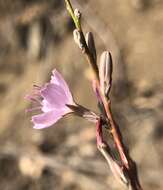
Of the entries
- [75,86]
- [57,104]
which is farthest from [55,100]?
[75,86]

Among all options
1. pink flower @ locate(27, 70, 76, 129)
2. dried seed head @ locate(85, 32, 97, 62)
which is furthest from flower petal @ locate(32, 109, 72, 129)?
dried seed head @ locate(85, 32, 97, 62)

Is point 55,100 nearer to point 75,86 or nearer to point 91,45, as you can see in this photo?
point 91,45

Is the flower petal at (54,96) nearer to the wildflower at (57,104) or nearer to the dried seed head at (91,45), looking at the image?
the wildflower at (57,104)

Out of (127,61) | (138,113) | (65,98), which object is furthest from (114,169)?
(127,61)

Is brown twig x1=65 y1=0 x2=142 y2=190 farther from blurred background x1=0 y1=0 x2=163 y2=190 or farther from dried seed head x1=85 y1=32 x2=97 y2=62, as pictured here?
blurred background x1=0 y1=0 x2=163 y2=190

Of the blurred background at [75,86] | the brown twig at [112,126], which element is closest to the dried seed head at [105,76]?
the brown twig at [112,126]

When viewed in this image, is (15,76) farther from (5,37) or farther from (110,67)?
(110,67)
